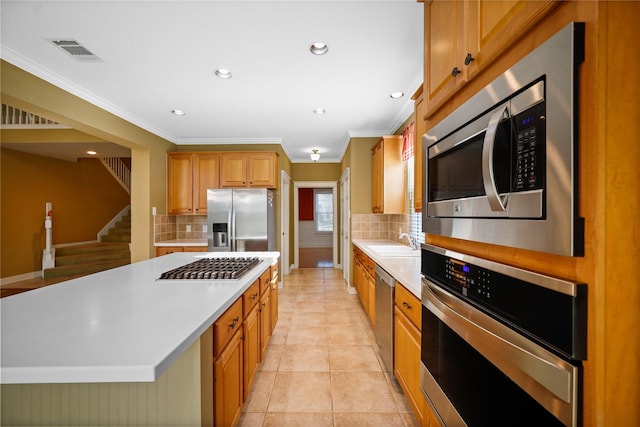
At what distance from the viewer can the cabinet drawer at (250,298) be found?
1786 mm

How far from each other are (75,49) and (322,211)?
845cm

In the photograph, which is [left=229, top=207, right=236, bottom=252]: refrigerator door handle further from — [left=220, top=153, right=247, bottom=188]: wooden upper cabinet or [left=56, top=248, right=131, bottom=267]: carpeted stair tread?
[left=56, top=248, right=131, bottom=267]: carpeted stair tread

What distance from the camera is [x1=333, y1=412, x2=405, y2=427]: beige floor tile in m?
1.82

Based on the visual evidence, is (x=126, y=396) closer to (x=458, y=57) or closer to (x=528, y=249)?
(x=528, y=249)

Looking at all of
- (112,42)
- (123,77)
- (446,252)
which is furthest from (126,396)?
(123,77)

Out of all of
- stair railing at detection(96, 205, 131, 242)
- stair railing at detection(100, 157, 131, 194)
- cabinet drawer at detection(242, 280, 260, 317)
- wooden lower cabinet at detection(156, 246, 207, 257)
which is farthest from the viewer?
stair railing at detection(100, 157, 131, 194)

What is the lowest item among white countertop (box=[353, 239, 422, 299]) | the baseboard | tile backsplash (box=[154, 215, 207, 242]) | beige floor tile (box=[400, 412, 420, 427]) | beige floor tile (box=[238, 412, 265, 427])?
beige floor tile (box=[400, 412, 420, 427])

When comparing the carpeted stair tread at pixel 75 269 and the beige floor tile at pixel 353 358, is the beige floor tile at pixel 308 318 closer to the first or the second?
the beige floor tile at pixel 353 358

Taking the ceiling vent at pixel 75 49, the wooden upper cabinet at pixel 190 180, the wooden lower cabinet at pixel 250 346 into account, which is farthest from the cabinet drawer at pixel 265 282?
the wooden upper cabinet at pixel 190 180

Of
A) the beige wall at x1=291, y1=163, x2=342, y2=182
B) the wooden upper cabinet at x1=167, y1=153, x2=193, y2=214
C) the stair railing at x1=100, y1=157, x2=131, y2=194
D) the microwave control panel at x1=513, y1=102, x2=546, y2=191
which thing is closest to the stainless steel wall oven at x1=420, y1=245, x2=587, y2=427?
the microwave control panel at x1=513, y1=102, x2=546, y2=191

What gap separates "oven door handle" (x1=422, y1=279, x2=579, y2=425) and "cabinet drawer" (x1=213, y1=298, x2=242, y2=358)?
3.19 feet

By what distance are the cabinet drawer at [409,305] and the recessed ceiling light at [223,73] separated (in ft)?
7.81

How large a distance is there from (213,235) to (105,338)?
11.9 feet

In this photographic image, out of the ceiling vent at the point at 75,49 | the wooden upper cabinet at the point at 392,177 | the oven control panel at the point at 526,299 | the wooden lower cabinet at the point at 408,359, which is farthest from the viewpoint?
the wooden upper cabinet at the point at 392,177
